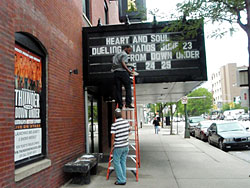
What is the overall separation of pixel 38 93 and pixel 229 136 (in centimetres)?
1033

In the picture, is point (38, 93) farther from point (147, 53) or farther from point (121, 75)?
point (147, 53)

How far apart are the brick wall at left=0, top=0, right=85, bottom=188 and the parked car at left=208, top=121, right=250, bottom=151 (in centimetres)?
790

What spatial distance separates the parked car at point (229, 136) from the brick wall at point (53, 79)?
790 centimetres

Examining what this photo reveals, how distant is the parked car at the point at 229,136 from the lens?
478 inches

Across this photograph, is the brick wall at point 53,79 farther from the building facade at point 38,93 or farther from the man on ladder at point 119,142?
the man on ladder at point 119,142

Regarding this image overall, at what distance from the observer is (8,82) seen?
388cm

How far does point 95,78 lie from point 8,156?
4.72 metres

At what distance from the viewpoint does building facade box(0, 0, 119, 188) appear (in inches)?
151

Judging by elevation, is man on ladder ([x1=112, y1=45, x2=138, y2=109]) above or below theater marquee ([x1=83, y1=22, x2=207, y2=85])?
below

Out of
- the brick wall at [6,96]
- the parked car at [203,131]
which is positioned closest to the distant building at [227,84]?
the parked car at [203,131]

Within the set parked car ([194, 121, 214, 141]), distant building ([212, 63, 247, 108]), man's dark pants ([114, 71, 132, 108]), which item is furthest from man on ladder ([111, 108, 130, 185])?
distant building ([212, 63, 247, 108])

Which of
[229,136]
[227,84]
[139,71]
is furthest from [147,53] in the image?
[227,84]

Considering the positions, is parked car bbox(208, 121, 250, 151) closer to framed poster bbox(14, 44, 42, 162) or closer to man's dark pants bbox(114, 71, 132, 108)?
man's dark pants bbox(114, 71, 132, 108)

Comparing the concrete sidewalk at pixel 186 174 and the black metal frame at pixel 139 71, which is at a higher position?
the black metal frame at pixel 139 71
